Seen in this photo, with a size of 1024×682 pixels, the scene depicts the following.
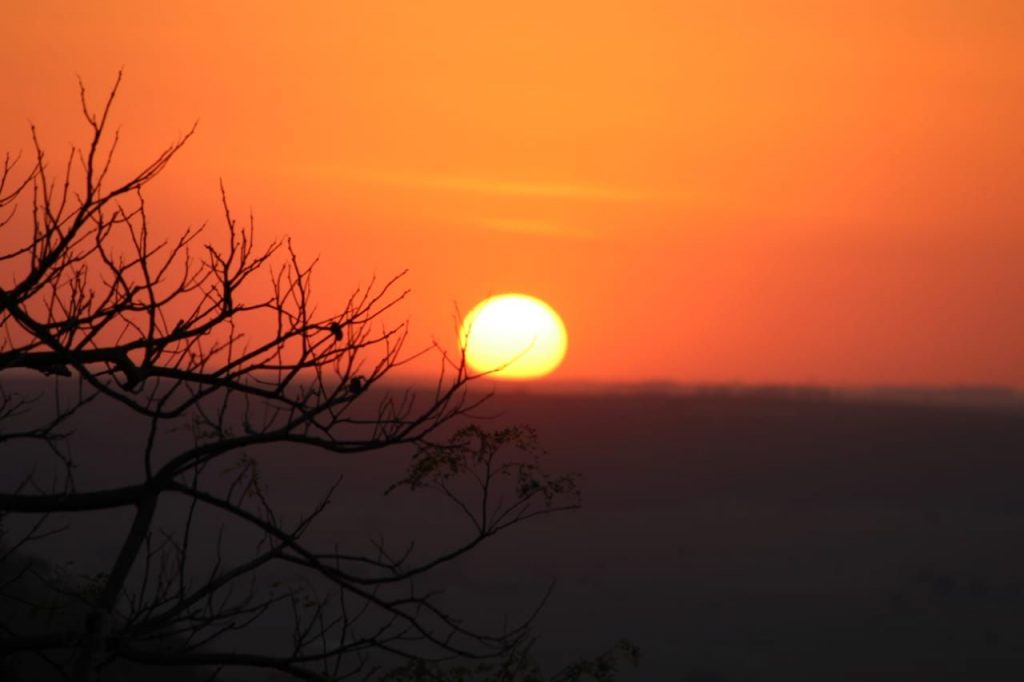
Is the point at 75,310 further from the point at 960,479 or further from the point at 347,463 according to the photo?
the point at 960,479

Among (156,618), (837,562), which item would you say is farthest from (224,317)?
(837,562)

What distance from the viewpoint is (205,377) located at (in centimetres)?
849

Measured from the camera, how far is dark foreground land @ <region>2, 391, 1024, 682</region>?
74.1 metres

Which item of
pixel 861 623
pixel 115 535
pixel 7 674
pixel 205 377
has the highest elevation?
pixel 205 377

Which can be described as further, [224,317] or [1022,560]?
[1022,560]

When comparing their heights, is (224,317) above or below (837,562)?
above

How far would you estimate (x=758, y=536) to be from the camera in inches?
4063

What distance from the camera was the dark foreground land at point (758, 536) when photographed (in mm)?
74062

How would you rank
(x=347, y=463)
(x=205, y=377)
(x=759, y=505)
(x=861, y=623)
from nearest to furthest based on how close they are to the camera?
(x=205, y=377) < (x=861, y=623) < (x=347, y=463) < (x=759, y=505)

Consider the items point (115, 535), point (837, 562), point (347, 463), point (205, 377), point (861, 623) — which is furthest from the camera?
point (347, 463)

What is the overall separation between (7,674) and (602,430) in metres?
123

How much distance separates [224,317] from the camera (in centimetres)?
869

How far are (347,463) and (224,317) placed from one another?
98779 mm

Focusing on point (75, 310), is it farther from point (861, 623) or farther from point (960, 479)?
point (960, 479)
